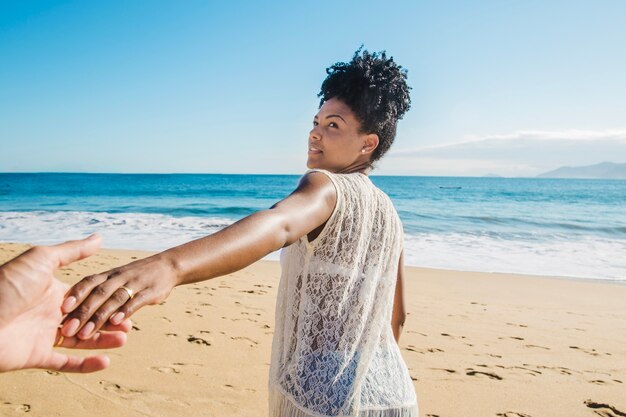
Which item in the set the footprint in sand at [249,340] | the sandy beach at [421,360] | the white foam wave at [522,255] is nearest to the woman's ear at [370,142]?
the sandy beach at [421,360]

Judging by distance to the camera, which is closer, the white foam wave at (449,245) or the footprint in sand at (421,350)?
the footprint in sand at (421,350)

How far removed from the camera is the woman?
117 centimetres

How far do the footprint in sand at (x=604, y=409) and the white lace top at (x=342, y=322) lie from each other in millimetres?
3147

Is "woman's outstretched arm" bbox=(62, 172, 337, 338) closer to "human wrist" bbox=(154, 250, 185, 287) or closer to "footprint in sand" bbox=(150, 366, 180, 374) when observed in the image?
"human wrist" bbox=(154, 250, 185, 287)

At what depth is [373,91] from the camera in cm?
159

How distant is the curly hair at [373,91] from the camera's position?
158cm

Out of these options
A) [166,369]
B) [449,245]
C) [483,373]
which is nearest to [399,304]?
[166,369]

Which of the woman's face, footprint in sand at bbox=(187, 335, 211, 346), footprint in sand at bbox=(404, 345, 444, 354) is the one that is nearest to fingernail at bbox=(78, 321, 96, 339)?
the woman's face

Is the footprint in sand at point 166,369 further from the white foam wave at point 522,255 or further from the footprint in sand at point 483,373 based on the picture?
the white foam wave at point 522,255

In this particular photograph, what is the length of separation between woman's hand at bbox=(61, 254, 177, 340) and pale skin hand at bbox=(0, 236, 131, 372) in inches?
1.4

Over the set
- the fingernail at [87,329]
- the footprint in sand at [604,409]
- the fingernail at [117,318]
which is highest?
the fingernail at [117,318]

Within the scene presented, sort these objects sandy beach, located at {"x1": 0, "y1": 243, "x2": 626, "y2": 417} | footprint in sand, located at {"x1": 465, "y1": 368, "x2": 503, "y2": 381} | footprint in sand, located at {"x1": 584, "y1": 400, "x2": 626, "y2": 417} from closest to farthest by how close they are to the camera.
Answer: sandy beach, located at {"x1": 0, "y1": 243, "x2": 626, "y2": 417}, footprint in sand, located at {"x1": 584, "y1": 400, "x2": 626, "y2": 417}, footprint in sand, located at {"x1": 465, "y1": 368, "x2": 503, "y2": 381}

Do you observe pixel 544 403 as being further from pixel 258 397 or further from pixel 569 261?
pixel 569 261

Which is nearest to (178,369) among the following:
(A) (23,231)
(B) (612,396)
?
(B) (612,396)
